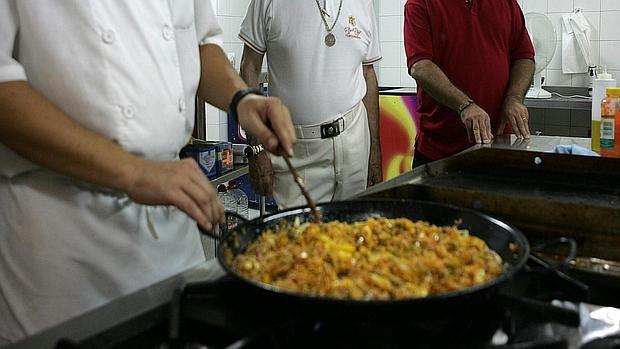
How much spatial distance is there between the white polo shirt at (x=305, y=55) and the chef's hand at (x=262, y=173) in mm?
187

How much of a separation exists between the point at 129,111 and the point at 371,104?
5.89ft

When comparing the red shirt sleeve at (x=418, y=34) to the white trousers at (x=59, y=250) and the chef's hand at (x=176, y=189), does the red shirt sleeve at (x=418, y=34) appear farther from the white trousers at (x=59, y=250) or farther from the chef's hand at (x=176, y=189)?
the chef's hand at (x=176, y=189)

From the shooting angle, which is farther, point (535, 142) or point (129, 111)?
point (535, 142)

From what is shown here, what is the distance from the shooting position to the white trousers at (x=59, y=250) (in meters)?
1.21

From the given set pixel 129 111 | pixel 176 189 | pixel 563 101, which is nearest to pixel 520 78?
pixel 563 101

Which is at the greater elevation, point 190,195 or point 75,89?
point 75,89

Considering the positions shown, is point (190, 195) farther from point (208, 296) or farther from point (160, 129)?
point (160, 129)

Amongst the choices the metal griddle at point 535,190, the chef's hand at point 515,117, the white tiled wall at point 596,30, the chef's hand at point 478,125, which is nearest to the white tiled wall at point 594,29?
the white tiled wall at point 596,30

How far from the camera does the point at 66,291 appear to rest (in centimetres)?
123

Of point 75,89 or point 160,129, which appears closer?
point 75,89

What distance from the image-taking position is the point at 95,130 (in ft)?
3.90

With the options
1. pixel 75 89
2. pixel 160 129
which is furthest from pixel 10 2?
pixel 160 129

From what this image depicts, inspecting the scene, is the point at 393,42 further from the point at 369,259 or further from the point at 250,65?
the point at 369,259

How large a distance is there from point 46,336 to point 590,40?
4.00 metres
